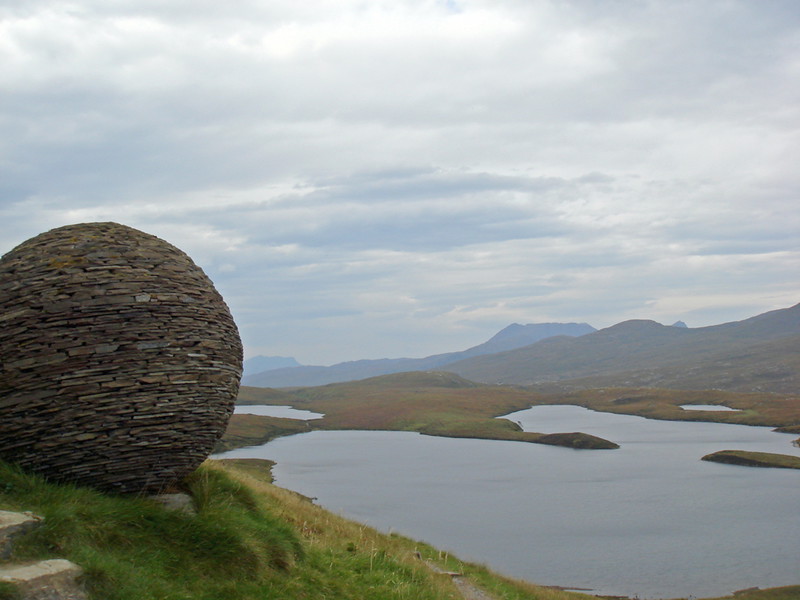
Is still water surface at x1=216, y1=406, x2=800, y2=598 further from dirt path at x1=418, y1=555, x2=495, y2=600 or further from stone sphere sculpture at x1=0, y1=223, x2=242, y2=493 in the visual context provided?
stone sphere sculpture at x1=0, y1=223, x2=242, y2=493

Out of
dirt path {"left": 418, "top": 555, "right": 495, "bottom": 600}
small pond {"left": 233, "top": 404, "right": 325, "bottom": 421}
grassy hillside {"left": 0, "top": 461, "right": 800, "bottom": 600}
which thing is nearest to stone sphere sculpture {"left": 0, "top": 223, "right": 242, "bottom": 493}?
grassy hillside {"left": 0, "top": 461, "right": 800, "bottom": 600}

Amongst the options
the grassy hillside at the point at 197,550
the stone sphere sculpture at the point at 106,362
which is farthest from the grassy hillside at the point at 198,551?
the stone sphere sculpture at the point at 106,362

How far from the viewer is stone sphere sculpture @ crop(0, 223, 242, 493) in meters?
10.0

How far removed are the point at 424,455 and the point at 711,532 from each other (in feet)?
127

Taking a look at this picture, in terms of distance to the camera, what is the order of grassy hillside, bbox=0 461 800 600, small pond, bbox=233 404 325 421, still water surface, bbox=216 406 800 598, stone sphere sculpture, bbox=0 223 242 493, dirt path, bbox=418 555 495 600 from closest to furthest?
1. grassy hillside, bbox=0 461 800 600
2. stone sphere sculpture, bbox=0 223 242 493
3. dirt path, bbox=418 555 495 600
4. still water surface, bbox=216 406 800 598
5. small pond, bbox=233 404 325 421

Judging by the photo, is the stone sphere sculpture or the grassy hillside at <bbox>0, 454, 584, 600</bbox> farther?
the stone sphere sculpture

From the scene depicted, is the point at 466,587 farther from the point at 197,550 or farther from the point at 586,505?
the point at 586,505

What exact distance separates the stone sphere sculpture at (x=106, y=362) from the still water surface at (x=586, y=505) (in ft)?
48.1

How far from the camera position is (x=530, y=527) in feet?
133

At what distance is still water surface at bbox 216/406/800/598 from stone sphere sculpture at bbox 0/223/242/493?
14659mm

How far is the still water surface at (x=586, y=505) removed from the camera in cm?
3259

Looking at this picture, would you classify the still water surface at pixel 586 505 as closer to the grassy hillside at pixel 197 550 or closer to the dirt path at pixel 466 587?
the dirt path at pixel 466 587

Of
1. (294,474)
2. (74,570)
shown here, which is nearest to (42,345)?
(74,570)

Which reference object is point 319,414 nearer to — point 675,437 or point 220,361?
point 675,437
